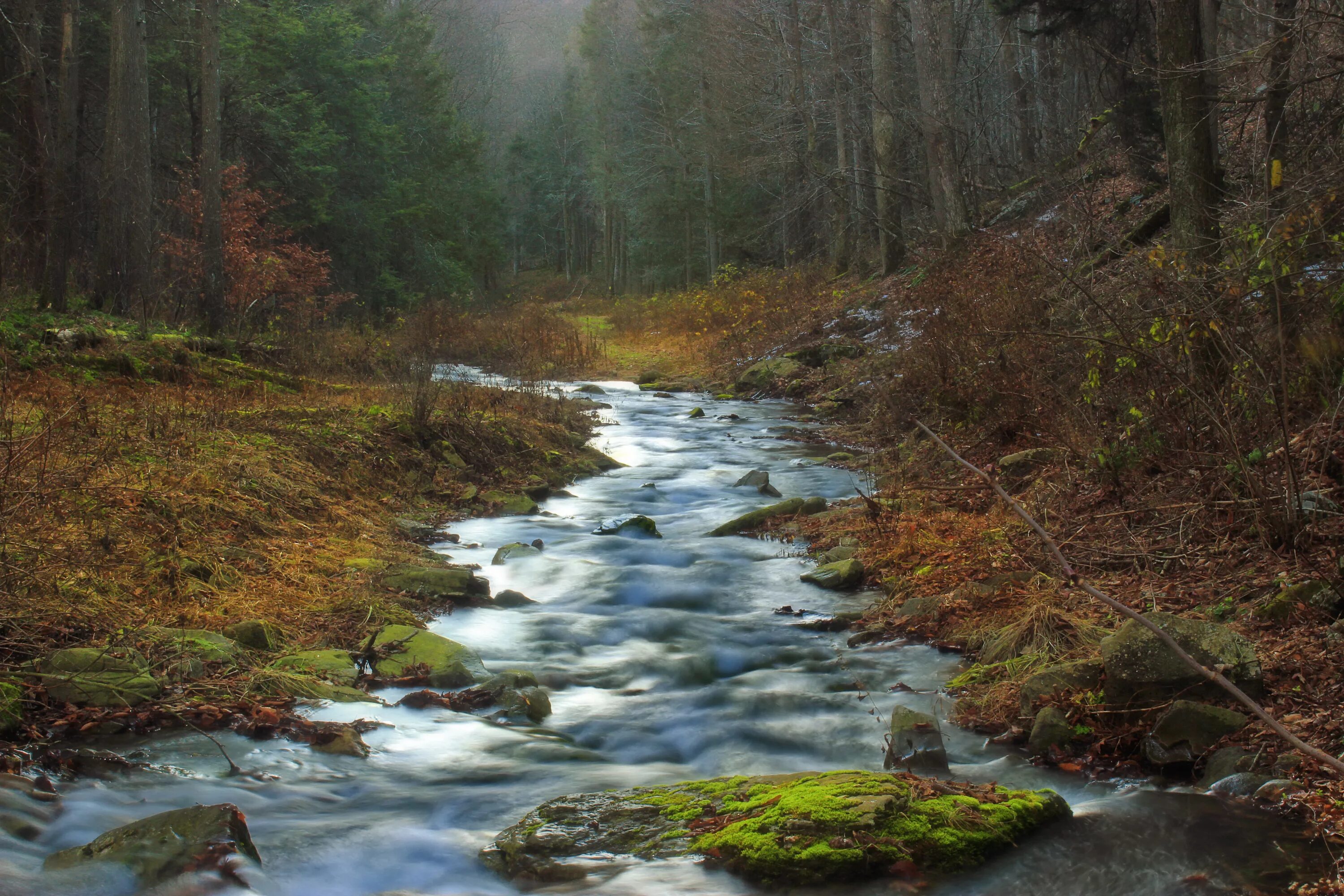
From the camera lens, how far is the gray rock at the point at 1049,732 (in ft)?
15.2

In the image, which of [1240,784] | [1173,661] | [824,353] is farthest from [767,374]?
[1240,784]

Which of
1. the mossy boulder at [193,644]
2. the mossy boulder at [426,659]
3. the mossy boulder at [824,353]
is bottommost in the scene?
the mossy boulder at [426,659]

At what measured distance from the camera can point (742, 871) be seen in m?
3.66

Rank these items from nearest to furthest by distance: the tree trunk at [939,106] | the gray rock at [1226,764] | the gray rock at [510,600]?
the gray rock at [1226,764] < the gray rock at [510,600] < the tree trunk at [939,106]

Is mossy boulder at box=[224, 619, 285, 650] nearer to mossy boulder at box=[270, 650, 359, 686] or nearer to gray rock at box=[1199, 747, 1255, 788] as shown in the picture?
mossy boulder at box=[270, 650, 359, 686]

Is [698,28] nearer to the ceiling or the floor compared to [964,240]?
nearer to the ceiling

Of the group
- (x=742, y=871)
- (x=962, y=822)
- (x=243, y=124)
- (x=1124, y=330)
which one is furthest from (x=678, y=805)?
(x=243, y=124)

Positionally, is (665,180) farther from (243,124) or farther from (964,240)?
(964,240)

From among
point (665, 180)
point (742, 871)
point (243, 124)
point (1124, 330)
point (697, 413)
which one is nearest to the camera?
point (742, 871)

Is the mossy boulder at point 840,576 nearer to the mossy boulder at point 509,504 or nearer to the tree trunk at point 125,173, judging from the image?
the mossy boulder at point 509,504

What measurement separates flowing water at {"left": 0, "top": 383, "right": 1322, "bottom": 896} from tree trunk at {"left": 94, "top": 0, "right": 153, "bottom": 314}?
9325 millimetres

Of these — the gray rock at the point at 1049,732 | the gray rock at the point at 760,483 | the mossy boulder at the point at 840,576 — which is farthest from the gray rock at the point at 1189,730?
the gray rock at the point at 760,483

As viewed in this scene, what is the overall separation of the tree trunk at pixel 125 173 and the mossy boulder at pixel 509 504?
26.5ft

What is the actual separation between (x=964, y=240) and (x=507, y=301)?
24512 millimetres
